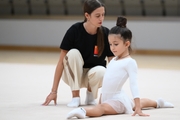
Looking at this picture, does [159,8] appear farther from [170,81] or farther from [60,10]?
[170,81]

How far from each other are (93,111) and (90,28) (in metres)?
0.83

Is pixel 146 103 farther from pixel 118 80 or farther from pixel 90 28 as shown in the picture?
pixel 90 28

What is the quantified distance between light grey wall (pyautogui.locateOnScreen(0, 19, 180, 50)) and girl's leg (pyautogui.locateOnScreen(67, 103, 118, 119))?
21.1 feet

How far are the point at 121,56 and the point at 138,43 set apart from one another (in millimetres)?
6493

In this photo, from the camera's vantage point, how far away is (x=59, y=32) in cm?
979

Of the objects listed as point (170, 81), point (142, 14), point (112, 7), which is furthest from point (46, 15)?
point (170, 81)

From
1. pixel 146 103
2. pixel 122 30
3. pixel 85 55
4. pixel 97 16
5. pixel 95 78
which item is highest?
pixel 97 16

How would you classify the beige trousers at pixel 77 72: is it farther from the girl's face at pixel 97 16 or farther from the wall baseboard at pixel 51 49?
the wall baseboard at pixel 51 49

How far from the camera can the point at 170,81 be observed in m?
4.71

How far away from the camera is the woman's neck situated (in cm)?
327

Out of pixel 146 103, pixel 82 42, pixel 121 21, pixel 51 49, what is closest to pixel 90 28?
pixel 82 42

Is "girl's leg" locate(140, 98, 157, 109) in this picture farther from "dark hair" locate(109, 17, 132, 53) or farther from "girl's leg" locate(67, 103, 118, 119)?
"dark hair" locate(109, 17, 132, 53)

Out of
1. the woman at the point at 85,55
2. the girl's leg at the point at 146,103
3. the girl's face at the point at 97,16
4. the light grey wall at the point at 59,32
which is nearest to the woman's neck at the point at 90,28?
the woman at the point at 85,55

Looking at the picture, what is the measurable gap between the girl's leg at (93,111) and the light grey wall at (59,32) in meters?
6.42
